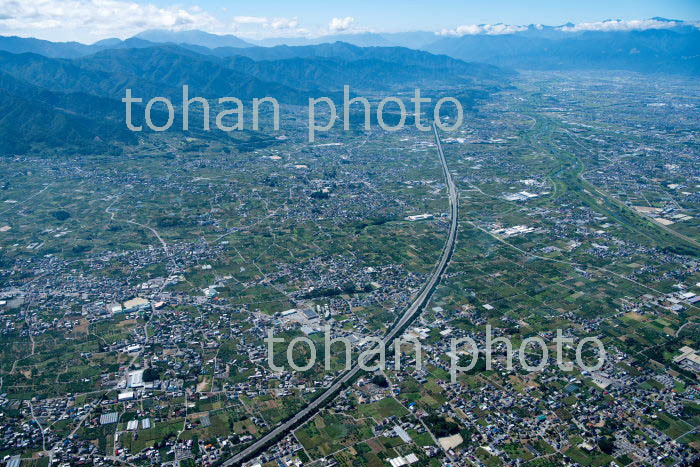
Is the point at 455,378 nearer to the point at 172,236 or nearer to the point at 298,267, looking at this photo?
the point at 298,267

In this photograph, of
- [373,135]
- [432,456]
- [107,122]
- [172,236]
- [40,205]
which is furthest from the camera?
[373,135]

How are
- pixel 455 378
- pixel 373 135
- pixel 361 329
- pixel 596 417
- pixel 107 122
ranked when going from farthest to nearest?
pixel 373 135
pixel 107 122
pixel 361 329
pixel 455 378
pixel 596 417

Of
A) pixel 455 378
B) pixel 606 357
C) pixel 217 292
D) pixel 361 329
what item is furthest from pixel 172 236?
pixel 606 357

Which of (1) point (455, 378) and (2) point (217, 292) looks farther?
(2) point (217, 292)

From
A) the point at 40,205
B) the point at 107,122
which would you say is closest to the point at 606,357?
the point at 40,205

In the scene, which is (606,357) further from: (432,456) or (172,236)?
(172,236)

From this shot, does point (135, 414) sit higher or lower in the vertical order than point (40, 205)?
lower

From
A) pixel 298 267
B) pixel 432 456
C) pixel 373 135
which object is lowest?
pixel 432 456

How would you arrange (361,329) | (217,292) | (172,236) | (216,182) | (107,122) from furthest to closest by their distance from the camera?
(107,122)
(216,182)
(172,236)
(217,292)
(361,329)

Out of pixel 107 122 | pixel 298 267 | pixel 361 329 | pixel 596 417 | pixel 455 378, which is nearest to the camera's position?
pixel 596 417
